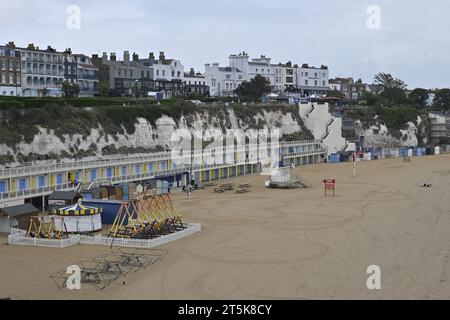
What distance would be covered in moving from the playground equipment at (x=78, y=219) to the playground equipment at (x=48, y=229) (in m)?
0.06

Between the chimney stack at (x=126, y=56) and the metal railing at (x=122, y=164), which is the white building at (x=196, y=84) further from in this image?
the metal railing at (x=122, y=164)

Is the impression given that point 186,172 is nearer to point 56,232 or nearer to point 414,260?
point 56,232

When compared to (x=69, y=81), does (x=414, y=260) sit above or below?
below

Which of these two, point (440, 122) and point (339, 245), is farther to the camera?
point (440, 122)

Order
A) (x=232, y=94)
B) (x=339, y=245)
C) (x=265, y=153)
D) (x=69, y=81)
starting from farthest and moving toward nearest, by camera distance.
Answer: (x=232, y=94), (x=69, y=81), (x=265, y=153), (x=339, y=245)

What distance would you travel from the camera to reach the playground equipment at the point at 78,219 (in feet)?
94.5

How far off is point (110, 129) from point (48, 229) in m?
25.8

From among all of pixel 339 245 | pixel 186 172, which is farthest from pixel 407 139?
pixel 339 245

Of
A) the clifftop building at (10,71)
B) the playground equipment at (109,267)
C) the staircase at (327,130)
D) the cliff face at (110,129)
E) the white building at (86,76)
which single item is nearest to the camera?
the playground equipment at (109,267)

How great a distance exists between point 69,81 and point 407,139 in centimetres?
4617

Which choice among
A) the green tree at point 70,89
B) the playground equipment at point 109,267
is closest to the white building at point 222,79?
the green tree at point 70,89

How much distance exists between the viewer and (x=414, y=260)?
2416cm

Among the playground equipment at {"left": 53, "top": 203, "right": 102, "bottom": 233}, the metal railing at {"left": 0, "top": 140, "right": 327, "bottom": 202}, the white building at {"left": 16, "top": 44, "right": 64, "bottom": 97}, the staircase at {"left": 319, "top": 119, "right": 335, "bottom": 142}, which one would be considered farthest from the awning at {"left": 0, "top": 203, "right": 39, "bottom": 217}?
the staircase at {"left": 319, "top": 119, "right": 335, "bottom": 142}

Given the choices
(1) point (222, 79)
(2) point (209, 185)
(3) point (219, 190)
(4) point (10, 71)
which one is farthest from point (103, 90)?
(3) point (219, 190)
